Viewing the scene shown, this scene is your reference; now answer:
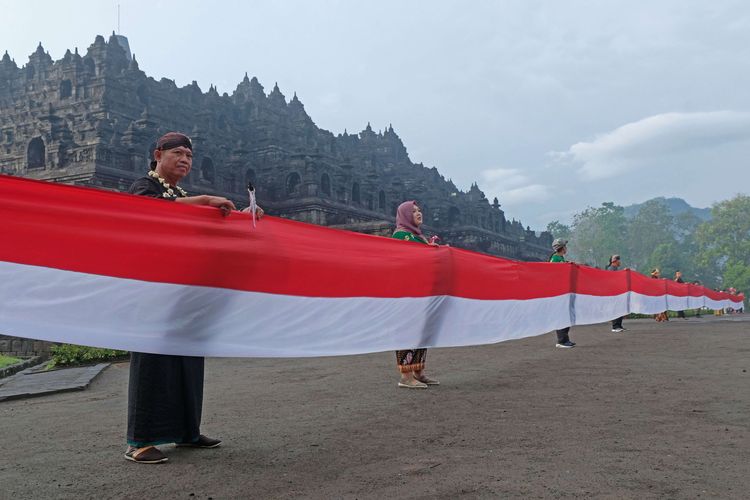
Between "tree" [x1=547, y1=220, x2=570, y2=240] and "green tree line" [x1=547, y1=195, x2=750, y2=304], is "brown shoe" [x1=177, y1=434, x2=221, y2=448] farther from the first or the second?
"tree" [x1=547, y1=220, x2=570, y2=240]

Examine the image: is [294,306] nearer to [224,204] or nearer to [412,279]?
[224,204]

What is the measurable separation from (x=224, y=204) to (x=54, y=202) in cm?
97

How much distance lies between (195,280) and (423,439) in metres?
1.76

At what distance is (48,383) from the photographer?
7.93 m

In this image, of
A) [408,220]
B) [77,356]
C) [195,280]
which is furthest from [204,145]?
[195,280]

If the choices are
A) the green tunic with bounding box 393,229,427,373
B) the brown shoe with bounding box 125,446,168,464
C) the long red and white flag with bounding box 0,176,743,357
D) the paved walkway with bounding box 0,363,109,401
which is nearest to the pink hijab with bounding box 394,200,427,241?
the long red and white flag with bounding box 0,176,743,357

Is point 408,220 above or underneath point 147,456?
above

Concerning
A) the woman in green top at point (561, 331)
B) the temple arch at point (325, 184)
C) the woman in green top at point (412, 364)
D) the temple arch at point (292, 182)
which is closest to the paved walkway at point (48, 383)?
the woman in green top at point (412, 364)

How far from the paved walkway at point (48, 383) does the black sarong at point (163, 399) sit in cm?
401

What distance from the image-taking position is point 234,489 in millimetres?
3137

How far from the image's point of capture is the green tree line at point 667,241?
79125 millimetres

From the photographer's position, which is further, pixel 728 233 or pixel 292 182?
pixel 728 233

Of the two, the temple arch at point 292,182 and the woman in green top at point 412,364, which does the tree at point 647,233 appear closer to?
the temple arch at point 292,182

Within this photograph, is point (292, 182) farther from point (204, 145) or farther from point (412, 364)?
point (412, 364)
